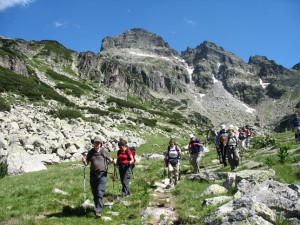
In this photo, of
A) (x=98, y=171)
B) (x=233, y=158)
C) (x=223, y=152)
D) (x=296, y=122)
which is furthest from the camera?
(x=296, y=122)

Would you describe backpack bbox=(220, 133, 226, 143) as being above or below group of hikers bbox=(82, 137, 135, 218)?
above

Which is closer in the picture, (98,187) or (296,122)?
(98,187)

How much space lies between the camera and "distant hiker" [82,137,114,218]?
1152 centimetres

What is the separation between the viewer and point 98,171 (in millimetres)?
11828

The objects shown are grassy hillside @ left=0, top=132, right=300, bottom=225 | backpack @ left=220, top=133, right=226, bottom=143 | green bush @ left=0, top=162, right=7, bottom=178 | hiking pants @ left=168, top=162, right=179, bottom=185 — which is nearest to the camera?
grassy hillside @ left=0, top=132, right=300, bottom=225

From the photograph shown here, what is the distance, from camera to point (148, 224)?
32.9 ft

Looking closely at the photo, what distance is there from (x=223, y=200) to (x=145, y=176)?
8019mm

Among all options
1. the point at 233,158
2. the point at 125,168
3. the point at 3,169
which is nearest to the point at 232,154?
the point at 233,158

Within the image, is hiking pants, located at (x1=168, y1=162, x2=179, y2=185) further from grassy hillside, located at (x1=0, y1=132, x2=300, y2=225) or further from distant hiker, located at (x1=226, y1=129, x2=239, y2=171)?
distant hiker, located at (x1=226, y1=129, x2=239, y2=171)

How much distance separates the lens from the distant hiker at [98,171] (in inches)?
454

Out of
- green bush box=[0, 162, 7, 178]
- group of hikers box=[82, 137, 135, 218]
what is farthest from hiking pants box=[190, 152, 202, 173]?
green bush box=[0, 162, 7, 178]

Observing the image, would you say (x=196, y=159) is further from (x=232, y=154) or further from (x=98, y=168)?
(x=98, y=168)

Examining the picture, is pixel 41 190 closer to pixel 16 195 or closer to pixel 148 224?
pixel 16 195

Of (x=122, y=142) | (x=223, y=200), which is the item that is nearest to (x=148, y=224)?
(x=223, y=200)
